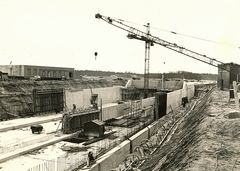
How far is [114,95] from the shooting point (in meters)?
49.1

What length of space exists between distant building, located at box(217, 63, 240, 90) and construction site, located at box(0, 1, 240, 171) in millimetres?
158

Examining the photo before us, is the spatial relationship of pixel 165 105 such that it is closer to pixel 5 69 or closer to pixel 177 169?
pixel 177 169

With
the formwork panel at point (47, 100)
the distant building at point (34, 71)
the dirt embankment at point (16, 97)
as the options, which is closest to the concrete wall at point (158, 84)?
the distant building at point (34, 71)

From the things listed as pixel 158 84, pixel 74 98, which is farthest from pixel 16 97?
pixel 158 84

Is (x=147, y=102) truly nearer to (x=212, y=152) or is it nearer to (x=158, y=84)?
(x=158, y=84)

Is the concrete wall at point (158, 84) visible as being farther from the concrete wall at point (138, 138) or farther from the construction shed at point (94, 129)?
the construction shed at point (94, 129)

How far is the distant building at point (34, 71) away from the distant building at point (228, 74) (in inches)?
1231

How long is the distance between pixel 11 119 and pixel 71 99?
7.61m

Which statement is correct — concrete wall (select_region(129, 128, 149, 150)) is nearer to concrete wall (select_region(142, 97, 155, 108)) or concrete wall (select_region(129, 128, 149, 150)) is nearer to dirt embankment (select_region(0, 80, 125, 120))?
concrete wall (select_region(142, 97, 155, 108))

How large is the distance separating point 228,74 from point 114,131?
25.9 metres

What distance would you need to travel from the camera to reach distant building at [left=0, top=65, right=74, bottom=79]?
51312 millimetres

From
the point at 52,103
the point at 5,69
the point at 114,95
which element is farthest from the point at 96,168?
the point at 5,69

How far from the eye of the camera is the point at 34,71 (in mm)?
52531

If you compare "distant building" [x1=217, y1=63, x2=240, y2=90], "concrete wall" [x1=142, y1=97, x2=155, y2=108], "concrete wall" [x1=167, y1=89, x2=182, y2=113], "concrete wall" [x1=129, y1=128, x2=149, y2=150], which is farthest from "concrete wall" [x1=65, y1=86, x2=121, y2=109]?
"distant building" [x1=217, y1=63, x2=240, y2=90]
